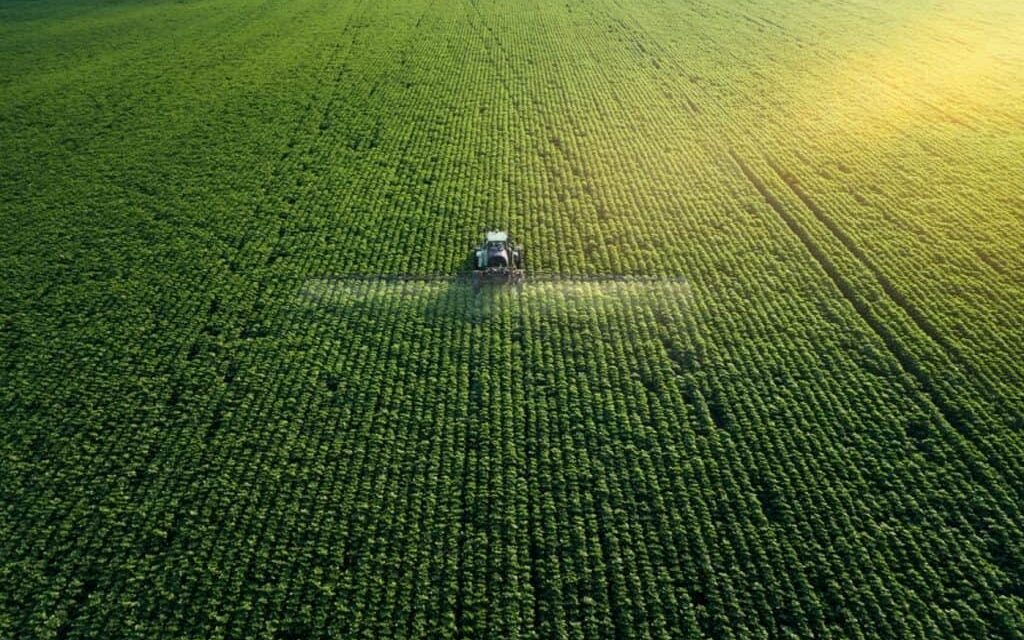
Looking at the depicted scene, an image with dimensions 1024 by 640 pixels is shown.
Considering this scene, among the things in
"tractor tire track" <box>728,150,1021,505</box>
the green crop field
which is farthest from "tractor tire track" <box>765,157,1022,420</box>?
"tractor tire track" <box>728,150,1021,505</box>

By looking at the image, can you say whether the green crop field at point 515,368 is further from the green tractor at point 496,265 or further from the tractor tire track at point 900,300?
the green tractor at point 496,265

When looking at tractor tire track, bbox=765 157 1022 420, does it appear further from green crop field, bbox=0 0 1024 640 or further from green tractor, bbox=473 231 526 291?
green tractor, bbox=473 231 526 291

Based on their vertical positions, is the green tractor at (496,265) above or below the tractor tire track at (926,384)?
above

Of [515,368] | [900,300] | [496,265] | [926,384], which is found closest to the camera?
[926,384]

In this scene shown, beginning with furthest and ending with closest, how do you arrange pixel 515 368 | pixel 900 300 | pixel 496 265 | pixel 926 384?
pixel 496 265 < pixel 900 300 < pixel 515 368 < pixel 926 384

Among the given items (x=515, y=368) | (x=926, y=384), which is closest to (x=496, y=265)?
(x=515, y=368)

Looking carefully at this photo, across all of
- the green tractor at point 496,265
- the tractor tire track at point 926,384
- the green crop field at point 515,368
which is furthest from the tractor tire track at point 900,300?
the green tractor at point 496,265

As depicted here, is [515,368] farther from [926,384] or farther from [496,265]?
[926,384]

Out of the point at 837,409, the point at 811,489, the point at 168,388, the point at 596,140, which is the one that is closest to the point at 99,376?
the point at 168,388
